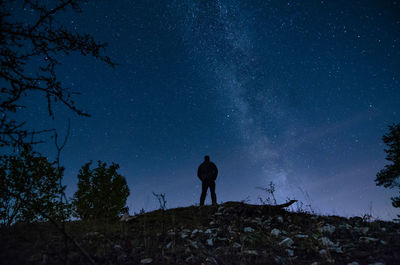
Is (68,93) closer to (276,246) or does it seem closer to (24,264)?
(24,264)

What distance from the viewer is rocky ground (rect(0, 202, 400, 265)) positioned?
5.20 m

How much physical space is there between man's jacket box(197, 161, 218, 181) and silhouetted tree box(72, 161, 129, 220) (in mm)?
→ 11525

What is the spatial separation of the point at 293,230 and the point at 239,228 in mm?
1677

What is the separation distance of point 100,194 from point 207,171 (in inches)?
529

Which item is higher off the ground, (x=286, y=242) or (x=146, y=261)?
(x=286, y=242)

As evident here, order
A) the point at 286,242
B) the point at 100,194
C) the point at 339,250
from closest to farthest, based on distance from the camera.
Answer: the point at 339,250, the point at 286,242, the point at 100,194

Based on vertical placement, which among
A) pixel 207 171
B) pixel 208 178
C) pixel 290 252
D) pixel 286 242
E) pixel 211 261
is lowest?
pixel 211 261

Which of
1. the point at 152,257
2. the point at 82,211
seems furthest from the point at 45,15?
the point at 82,211

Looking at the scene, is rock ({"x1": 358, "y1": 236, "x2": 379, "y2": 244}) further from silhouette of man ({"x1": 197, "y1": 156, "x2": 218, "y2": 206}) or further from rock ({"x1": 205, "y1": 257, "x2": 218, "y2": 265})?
silhouette of man ({"x1": 197, "y1": 156, "x2": 218, "y2": 206})

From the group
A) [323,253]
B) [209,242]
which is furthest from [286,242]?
[209,242]

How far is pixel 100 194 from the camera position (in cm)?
2234

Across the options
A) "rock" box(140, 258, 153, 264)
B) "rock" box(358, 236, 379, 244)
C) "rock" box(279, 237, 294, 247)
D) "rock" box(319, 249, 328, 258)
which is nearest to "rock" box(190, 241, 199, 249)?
"rock" box(140, 258, 153, 264)

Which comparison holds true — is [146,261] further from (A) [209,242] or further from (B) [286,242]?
(B) [286,242]

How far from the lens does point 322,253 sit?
17.3ft
